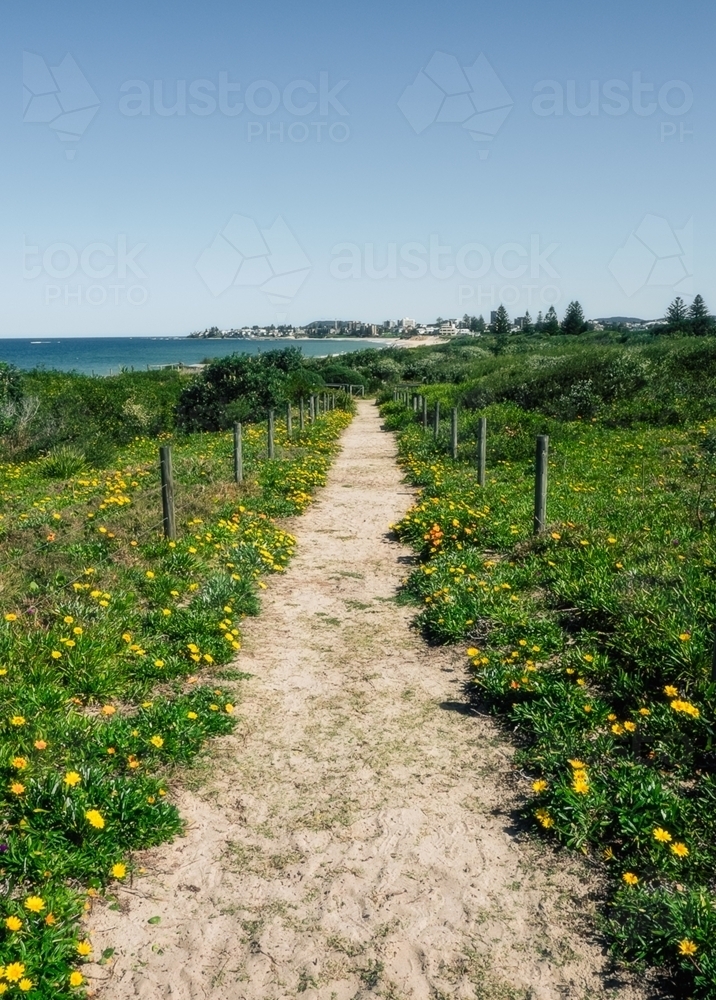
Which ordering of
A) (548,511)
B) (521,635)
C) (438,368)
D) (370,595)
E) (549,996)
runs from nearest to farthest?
1. (549,996)
2. (521,635)
3. (370,595)
4. (548,511)
5. (438,368)

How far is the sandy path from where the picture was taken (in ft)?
9.24

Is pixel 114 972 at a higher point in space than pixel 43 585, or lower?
lower

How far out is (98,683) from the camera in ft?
16.0

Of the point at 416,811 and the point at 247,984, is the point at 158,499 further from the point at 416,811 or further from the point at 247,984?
the point at 247,984

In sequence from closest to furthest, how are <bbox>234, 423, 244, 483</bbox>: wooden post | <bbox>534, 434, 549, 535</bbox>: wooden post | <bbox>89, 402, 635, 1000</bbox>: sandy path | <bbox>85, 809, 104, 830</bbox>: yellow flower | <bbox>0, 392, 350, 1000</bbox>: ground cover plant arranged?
<bbox>89, 402, 635, 1000</bbox>: sandy path → <bbox>0, 392, 350, 1000</bbox>: ground cover plant → <bbox>85, 809, 104, 830</bbox>: yellow flower → <bbox>534, 434, 549, 535</bbox>: wooden post → <bbox>234, 423, 244, 483</bbox>: wooden post

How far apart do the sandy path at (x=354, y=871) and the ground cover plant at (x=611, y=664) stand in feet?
0.79

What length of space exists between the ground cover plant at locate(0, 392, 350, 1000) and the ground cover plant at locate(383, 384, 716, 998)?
2.04m

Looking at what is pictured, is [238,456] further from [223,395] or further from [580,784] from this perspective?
[223,395]

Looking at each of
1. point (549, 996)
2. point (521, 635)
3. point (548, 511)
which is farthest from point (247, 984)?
point (548, 511)

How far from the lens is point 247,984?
9.12ft

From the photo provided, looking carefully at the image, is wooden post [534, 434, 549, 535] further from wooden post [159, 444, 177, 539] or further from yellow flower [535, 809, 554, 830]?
yellow flower [535, 809, 554, 830]

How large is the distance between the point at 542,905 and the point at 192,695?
274cm

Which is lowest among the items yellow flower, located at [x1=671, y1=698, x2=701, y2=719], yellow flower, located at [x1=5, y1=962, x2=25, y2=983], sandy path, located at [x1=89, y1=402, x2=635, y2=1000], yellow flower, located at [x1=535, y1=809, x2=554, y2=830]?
sandy path, located at [x1=89, y1=402, x2=635, y2=1000]

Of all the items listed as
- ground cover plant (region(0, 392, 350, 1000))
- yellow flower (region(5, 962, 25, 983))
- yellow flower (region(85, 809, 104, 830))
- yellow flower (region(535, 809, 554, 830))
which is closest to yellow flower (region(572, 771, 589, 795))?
yellow flower (region(535, 809, 554, 830))
